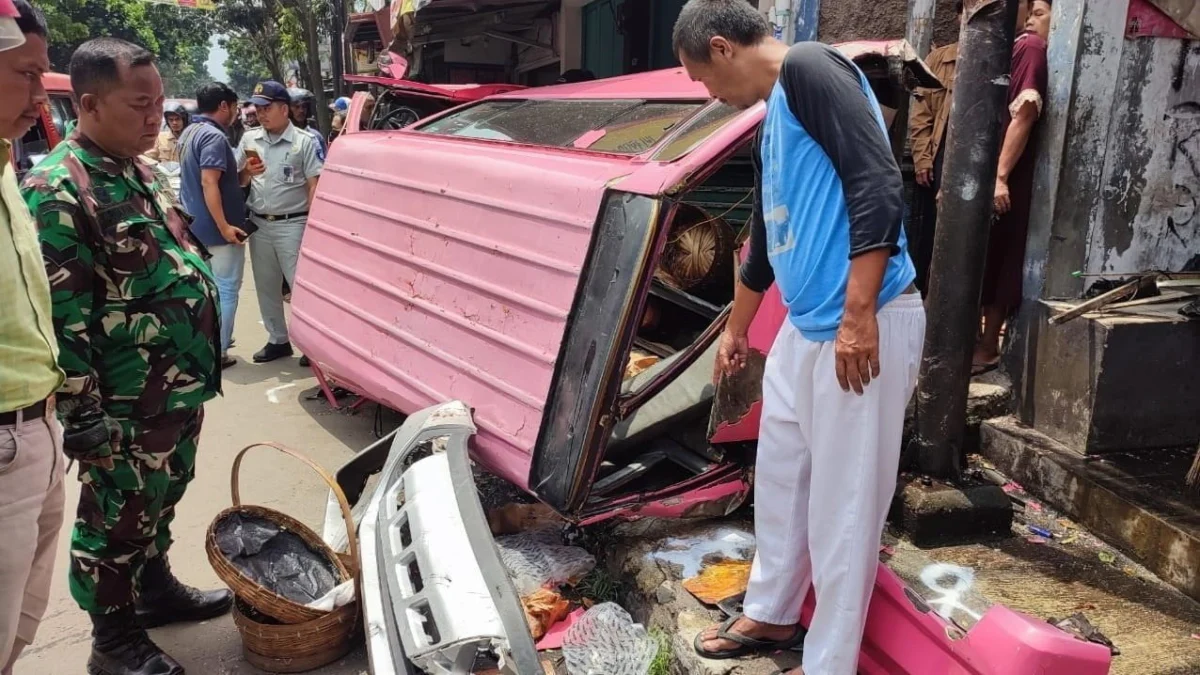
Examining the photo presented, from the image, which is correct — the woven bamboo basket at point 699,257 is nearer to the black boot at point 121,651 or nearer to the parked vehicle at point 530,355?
the parked vehicle at point 530,355

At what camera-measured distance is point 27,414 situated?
1.71 metres

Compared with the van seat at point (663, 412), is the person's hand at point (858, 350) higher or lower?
higher

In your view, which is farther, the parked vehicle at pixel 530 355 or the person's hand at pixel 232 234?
the person's hand at pixel 232 234

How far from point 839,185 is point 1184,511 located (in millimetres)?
1634

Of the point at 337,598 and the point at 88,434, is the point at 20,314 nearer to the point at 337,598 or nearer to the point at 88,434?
the point at 88,434

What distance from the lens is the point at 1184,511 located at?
8.16ft

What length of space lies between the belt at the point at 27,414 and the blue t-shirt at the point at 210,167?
140 inches

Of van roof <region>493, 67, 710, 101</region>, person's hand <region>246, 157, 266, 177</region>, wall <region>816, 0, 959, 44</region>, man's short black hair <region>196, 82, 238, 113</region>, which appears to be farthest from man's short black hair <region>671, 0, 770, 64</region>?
man's short black hair <region>196, 82, 238, 113</region>

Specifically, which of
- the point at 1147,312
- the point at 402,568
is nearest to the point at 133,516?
the point at 402,568

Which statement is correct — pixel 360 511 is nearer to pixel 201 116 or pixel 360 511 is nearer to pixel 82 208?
pixel 82 208

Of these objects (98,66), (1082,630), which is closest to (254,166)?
(98,66)

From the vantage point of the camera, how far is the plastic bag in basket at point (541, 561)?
9.20ft

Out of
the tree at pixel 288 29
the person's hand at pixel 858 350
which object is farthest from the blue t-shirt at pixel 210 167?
the tree at pixel 288 29

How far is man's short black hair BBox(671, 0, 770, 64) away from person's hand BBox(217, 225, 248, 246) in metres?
4.02
